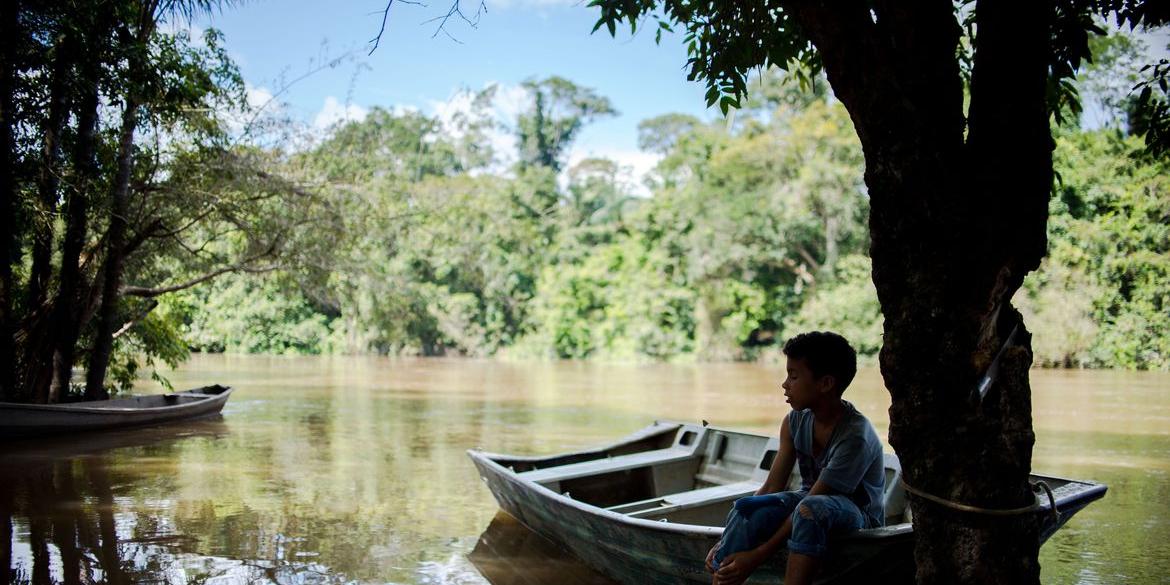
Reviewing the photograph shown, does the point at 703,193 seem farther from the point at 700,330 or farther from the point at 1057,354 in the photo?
the point at 1057,354

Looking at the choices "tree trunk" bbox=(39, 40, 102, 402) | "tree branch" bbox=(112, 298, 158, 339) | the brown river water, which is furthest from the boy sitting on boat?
"tree branch" bbox=(112, 298, 158, 339)

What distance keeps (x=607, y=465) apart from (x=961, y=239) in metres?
3.92

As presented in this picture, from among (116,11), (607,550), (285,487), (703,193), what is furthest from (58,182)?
(703,193)

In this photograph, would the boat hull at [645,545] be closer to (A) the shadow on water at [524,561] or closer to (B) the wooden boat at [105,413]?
(A) the shadow on water at [524,561]

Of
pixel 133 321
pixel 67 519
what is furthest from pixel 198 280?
pixel 67 519

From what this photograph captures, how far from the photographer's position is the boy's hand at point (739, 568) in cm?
298

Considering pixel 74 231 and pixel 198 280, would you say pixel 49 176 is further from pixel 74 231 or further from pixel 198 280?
pixel 198 280

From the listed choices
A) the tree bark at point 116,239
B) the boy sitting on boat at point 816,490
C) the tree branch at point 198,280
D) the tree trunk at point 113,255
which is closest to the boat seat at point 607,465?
the boy sitting on boat at point 816,490

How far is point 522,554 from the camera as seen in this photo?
5.54 m

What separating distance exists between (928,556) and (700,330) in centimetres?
2803

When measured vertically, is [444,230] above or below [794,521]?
above

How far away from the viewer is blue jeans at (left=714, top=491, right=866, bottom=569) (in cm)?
291

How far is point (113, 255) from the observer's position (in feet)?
33.5

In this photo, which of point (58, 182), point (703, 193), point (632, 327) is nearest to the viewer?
point (58, 182)
